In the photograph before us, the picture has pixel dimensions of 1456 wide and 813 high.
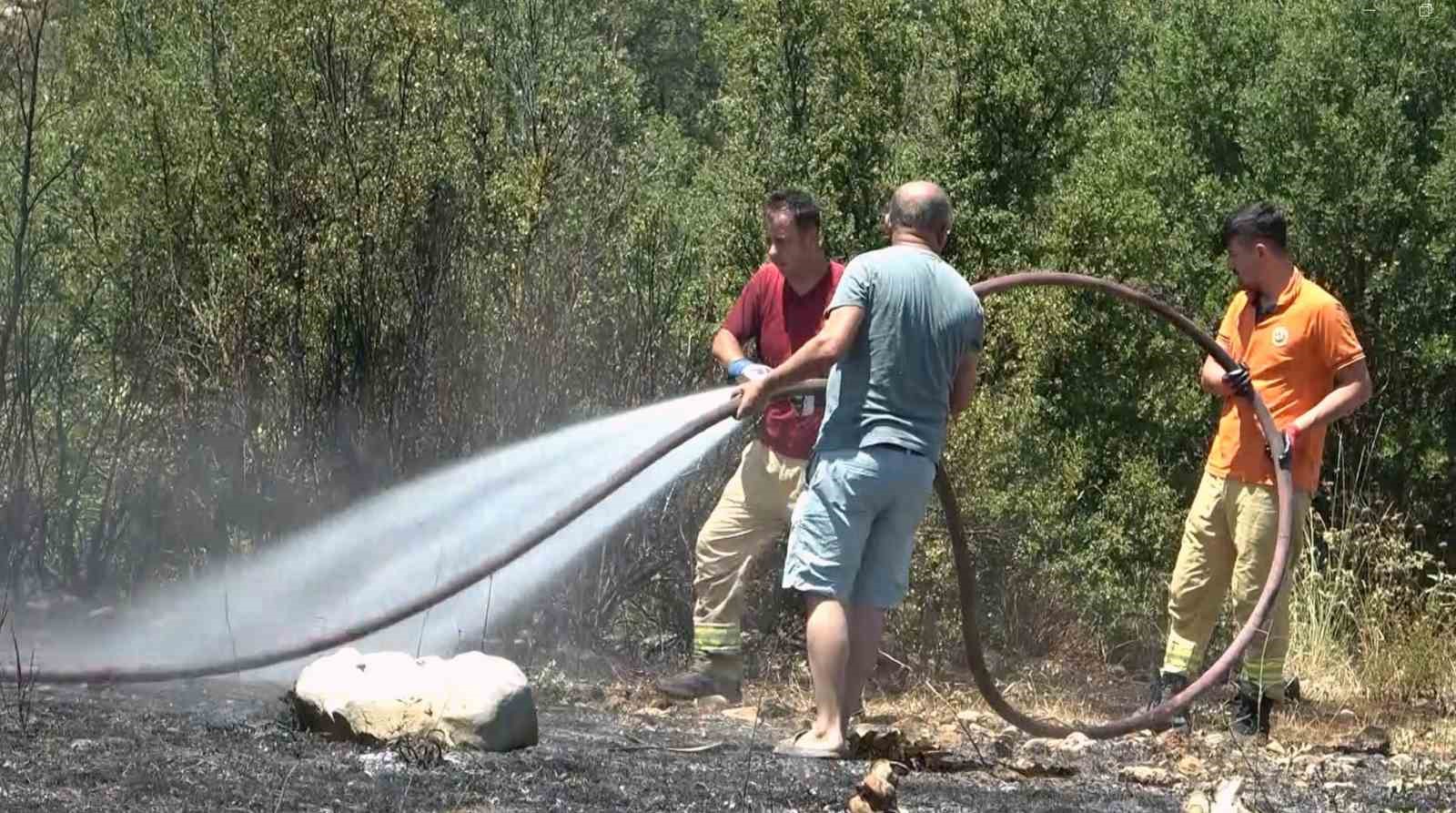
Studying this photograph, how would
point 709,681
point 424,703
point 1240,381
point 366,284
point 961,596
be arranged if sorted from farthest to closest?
point 366,284 < point 709,681 < point 1240,381 < point 961,596 < point 424,703

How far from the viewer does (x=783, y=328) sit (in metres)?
7.05

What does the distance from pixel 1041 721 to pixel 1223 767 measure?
0.73 m

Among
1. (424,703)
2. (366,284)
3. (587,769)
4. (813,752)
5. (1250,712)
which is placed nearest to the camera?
(587,769)

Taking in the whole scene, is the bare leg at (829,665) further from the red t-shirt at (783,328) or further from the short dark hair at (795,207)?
the short dark hair at (795,207)

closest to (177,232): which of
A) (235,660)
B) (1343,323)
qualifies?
(235,660)

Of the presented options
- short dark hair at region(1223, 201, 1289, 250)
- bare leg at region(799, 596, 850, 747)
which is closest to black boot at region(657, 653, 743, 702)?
bare leg at region(799, 596, 850, 747)

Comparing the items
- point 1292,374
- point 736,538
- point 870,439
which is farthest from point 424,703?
point 1292,374

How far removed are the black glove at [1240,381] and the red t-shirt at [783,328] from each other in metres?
1.38

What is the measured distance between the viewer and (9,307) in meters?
7.46

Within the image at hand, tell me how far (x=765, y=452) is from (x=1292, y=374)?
1.82 meters

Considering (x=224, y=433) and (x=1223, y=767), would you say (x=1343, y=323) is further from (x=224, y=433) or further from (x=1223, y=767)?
(x=224, y=433)

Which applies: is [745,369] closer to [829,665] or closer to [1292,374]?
[829,665]

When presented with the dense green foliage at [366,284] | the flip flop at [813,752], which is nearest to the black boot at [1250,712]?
the dense green foliage at [366,284]

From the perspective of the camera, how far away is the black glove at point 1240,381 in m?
6.84
